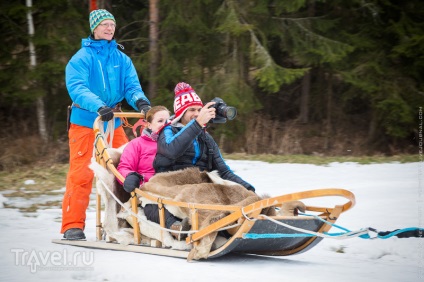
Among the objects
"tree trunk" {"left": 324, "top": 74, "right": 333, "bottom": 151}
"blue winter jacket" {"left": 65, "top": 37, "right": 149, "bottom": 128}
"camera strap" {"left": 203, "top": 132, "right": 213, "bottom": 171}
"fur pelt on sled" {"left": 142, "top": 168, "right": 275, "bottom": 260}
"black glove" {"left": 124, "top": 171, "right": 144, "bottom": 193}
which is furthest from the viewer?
"tree trunk" {"left": 324, "top": 74, "right": 333, "bottom": 151}

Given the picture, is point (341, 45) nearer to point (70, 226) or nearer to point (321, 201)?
point (321, 201)

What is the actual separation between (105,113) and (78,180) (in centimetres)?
69

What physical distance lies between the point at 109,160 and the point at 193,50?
897 centimetres

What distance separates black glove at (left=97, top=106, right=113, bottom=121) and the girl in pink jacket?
0.28m

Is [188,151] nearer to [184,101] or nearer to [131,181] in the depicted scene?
[184,101]

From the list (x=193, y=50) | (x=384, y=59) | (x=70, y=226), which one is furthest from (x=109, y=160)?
(x=384, y=59)

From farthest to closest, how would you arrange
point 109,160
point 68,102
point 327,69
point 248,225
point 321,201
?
point 327,69 < point 68,102 < point 321,201 < point 109,160 < point 248,225

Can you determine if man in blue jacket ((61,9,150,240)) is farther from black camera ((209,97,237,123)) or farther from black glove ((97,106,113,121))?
black camera ((209,97,237,123))

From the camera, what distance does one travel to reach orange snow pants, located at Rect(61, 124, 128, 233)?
5.19 meters

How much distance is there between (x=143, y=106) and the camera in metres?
5.41

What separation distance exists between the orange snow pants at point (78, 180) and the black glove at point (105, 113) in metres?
0.46

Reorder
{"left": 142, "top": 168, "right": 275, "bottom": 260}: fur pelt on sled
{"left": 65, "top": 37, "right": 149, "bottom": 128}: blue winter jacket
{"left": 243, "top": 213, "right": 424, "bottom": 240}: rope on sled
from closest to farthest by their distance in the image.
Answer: {"left": 243, "top": 213, "right": 424, "bottom": 240}: rope on sled
{"left": 142, "top": 168, "right": 275, "bottom": 260}: fur pelt on sled
{"left": 65, "top": 37, "right": 149, "bottom": 128}: blue winter jacket

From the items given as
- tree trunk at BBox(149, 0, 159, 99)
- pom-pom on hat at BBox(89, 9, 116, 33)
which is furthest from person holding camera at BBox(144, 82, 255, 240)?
tree trunk at BBox(149, 0, 159, 99)

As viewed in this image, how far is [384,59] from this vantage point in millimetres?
14422
